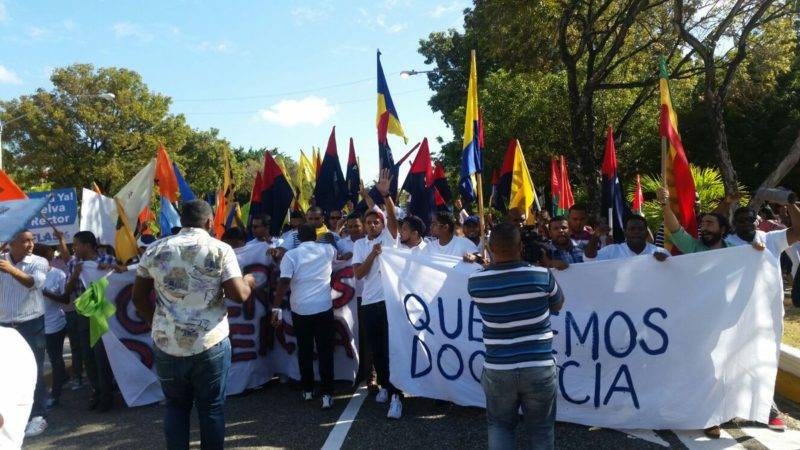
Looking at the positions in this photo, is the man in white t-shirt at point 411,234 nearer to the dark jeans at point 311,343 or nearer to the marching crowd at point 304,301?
the marching crowd at point 304,301

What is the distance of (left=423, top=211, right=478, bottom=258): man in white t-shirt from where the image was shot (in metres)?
5.20

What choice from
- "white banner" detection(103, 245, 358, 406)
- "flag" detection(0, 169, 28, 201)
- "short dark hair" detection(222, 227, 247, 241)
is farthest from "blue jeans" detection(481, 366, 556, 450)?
"flag" detection(0, 169, 28, 201)

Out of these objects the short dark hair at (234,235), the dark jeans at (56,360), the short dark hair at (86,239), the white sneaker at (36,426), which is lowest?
the white sneaker at (36,426)

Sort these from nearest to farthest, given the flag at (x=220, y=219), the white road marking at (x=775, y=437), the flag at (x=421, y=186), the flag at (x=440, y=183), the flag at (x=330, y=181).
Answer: the white road marking at (x=775, y=437) → the flag at (x=220, y=219) → the flag at (x=421, y=186) → the flag at (x=330, y=181) → the flag at (x=440, y=183)

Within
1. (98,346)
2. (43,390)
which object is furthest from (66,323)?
(43,390)

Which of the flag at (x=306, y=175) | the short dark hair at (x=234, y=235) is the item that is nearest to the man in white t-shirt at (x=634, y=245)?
the short dark hair at (x=234, y=235)

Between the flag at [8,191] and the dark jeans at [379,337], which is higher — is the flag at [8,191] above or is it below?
above

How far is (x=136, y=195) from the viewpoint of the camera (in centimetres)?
625

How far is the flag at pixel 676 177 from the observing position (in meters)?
4.73

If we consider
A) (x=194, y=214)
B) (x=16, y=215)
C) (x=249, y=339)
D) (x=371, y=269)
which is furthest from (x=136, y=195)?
(x=194, y=214)

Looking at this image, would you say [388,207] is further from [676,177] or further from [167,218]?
[167,218]

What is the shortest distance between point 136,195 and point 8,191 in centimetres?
186

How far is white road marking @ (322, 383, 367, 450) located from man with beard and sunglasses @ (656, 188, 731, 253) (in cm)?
305

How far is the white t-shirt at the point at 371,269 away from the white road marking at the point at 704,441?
8.62ft
